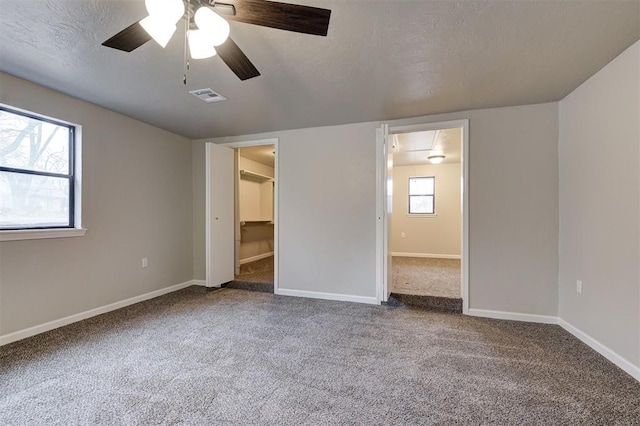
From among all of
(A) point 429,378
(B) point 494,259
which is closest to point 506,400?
(A) point 429,378

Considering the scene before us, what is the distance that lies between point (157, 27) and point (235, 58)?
0.46 metres

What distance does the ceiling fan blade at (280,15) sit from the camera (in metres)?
1.31

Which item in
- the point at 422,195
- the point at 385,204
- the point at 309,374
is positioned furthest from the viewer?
the point at 422,195

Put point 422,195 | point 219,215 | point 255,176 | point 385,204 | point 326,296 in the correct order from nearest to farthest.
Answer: point 385,204 < point 326,296 < point 219,215 < point 255,176 < point 422,195

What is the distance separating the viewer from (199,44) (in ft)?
5.01

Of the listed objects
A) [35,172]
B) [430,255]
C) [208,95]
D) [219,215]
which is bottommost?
[430,255]

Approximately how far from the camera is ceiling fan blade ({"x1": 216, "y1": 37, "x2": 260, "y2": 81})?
1632mm

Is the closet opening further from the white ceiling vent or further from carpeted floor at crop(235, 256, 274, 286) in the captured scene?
the white ceiling vent

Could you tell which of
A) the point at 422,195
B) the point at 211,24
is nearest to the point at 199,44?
the point at 211,24

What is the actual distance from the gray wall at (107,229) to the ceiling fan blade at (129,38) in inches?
66.9

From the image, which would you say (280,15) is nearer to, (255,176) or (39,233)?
(39,233)

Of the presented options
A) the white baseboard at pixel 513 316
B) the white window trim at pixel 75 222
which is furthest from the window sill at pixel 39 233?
the white baseboard at pixel 513 316

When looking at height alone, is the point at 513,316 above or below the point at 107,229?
below

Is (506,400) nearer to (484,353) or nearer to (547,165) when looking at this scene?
(484,353)
